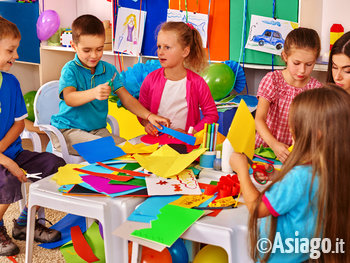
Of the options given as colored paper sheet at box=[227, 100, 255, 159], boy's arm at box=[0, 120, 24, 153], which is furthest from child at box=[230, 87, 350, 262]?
boy's arm at box=[0, 120, 24, 153]

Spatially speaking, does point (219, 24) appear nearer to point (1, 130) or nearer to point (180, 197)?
point (1, 130)

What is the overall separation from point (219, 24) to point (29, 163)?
173 cm

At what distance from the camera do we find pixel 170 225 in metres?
0.98

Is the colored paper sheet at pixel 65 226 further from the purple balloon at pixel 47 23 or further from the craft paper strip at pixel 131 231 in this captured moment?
the purple balloon at pixel 47 23

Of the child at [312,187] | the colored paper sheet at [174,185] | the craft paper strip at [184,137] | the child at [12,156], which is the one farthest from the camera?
the child at [12,156]

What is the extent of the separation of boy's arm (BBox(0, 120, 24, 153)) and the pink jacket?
60 cm

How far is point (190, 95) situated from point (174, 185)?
920 mm

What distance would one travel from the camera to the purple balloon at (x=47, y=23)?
3.60 m

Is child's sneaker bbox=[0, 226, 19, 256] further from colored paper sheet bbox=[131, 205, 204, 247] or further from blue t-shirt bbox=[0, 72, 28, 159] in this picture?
colored paper sheet bbox=[131, 205, 204, 247]

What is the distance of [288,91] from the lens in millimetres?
1715

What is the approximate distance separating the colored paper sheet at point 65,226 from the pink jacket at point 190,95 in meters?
0.63

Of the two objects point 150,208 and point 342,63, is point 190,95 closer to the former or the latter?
point 342,63

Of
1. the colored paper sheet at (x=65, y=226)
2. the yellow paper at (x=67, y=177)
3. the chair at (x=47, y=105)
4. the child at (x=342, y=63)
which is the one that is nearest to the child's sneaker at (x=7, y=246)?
the colored paper sheet at (x=65, y=226)

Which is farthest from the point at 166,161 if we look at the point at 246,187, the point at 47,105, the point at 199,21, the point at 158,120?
the point at 199,21
